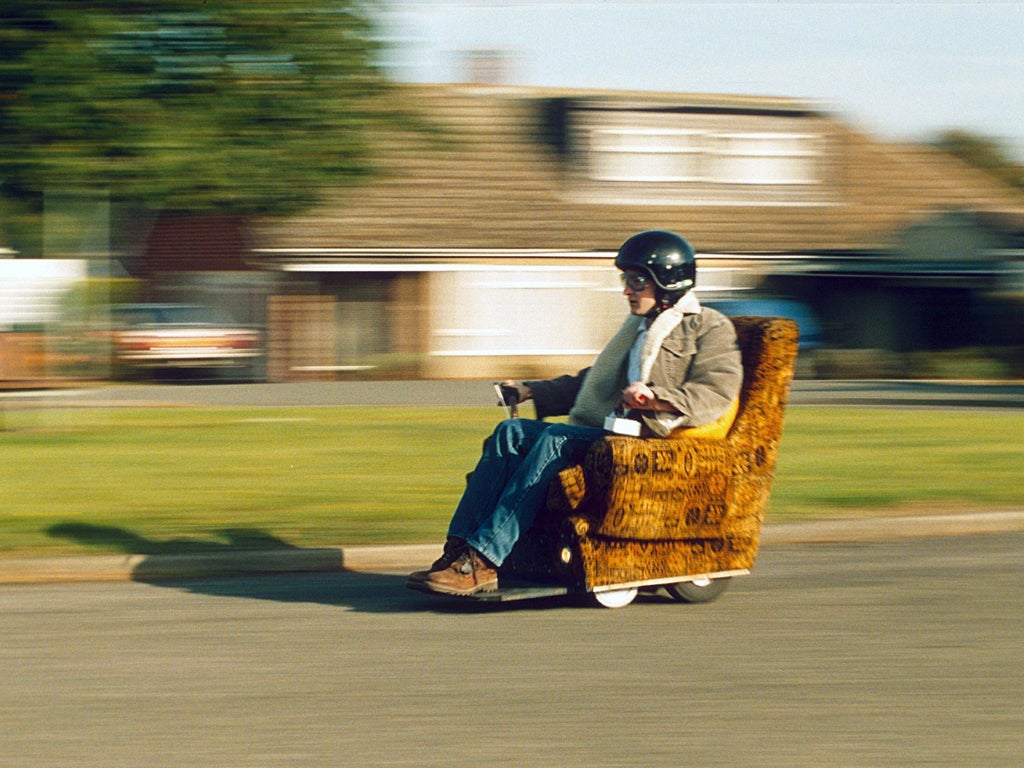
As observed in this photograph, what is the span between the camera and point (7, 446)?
1455 cm

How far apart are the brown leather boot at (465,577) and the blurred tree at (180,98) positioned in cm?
972

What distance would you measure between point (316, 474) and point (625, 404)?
17.6ft

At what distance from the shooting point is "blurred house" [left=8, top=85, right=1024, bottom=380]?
33000mm

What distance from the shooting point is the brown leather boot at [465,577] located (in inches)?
279

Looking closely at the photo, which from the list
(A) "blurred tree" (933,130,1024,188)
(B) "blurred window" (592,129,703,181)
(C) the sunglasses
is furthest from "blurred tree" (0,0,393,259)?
(A) "blurred tree" (933,130,1024,188)

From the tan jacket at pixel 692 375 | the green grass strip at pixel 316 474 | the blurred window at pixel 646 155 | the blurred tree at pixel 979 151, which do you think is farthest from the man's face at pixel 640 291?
the blurred tree at pixel 979 151

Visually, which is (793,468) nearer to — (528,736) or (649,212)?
(528,736)

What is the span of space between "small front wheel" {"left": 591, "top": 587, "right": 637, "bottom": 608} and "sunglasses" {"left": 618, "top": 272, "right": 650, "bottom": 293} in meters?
1.45

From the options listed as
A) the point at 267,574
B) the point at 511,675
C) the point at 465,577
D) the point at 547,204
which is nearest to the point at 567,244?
the point at 547,204

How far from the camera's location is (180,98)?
1670cm

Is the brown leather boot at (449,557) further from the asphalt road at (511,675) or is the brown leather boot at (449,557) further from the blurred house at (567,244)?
the blurred house at (567,244)

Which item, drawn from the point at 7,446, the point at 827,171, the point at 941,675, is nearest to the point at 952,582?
the point at 941,675

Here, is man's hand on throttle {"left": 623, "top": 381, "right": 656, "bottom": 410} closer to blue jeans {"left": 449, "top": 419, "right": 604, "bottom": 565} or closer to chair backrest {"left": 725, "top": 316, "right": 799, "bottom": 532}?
blue jeans {"left": 449, "top": 419, "right": 604, "bottom": 565}

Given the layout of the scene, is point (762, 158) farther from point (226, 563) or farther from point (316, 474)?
point (226, 563)
